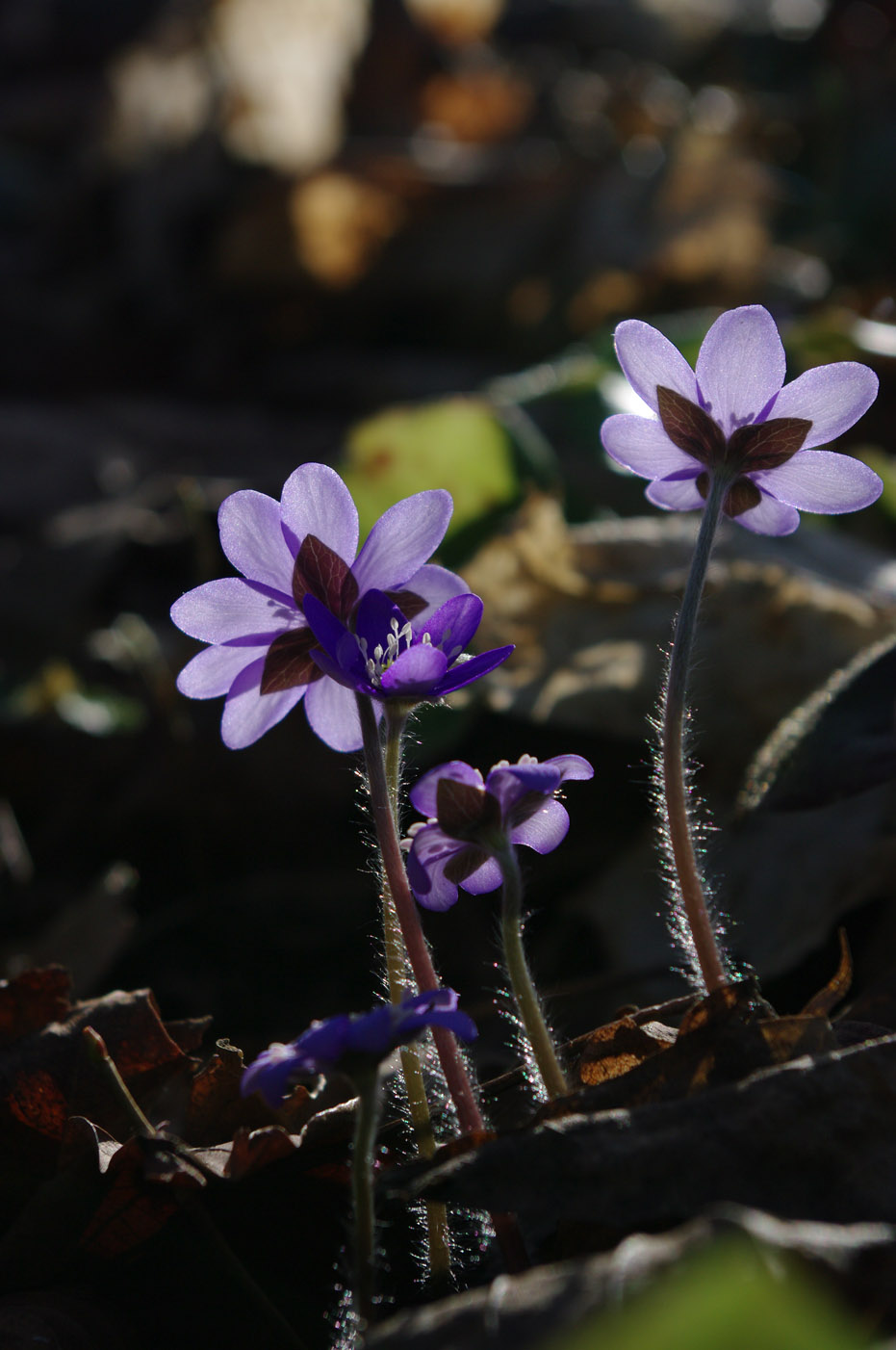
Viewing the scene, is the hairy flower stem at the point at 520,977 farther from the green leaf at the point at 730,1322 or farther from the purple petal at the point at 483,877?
the green leaf at the point at 730,1322

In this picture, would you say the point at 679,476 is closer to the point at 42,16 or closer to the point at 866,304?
the point at 866,304

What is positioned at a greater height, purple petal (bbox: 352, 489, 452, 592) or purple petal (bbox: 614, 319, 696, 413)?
purple petal (bbox: 614, 319, 696, 413)

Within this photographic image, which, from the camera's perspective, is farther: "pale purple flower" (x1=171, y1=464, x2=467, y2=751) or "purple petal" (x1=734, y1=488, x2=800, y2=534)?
"purple petal" (x1=734, y1=488, x2=800, y2=534)

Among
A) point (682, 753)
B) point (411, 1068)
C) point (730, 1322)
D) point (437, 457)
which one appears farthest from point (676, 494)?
point (437, 457)

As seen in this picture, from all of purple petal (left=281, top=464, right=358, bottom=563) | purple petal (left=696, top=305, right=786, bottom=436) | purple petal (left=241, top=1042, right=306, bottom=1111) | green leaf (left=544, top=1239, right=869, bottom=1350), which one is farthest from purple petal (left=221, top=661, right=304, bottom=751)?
green leaf (left=544, top=1239, right=869, bottom=1350)

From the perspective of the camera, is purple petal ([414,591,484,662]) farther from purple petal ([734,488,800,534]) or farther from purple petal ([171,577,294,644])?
purple petal ([734,488,800,534])

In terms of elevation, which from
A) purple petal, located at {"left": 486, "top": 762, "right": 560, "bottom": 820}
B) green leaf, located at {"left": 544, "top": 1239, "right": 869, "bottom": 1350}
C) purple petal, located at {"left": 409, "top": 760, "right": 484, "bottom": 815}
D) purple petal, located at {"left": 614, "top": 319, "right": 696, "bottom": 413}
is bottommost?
green leaf, located at {"left": 544, "top": 1239, "right": 869, "bottom": 1350}

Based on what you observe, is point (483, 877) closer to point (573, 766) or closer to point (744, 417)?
point (573, 766)
